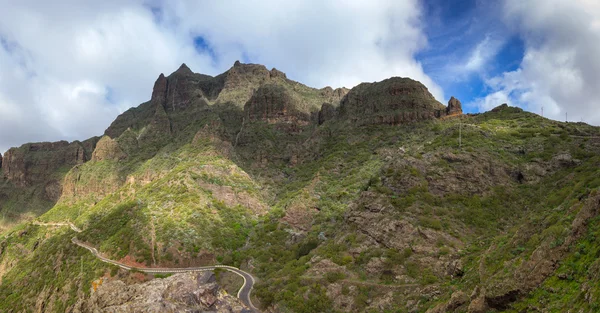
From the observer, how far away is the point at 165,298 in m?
45.2

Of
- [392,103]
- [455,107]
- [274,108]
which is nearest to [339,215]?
[392,103]

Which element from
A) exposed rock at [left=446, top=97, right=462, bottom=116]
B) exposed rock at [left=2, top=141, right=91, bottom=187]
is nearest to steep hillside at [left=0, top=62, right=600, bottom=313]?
exposed rock at [left=446, top=97, right=462, bottom=116]

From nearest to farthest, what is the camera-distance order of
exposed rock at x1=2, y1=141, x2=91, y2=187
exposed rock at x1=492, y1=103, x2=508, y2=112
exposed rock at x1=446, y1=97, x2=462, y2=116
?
exposed rock at x1=492, y1=103, x2=508, y2=112 < exposed rock at x1=446, y1=97, x2=462, y2=116 < exposed rock at x1=2, y1=141, x2=91, y2=187

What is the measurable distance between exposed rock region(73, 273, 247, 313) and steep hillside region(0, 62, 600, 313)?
5.70 ft

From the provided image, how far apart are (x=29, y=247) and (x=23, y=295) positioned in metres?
43.3

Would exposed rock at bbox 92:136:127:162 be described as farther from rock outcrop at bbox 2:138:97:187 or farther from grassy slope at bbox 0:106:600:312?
rock outcrop at bbox 2:138:97:187

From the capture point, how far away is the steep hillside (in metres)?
30.3

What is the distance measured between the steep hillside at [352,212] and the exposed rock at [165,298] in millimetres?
1738

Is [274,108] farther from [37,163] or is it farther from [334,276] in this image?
[37,163]

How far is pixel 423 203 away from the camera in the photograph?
58312 mm

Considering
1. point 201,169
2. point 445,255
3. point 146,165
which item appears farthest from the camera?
point 146,165

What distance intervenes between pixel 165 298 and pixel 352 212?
3532 centimetres

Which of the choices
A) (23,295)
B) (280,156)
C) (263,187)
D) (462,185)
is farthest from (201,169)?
(462,185)

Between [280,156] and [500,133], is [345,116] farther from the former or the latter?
[500,133]
